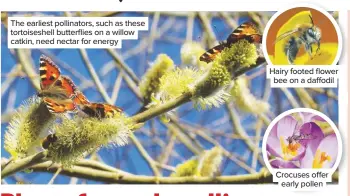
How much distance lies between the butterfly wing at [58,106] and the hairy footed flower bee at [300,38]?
1.95 ft

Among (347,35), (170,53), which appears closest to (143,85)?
(170,53)

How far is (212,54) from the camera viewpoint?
2.14m

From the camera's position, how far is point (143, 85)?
7.09ft

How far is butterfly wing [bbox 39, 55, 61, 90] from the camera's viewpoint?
211 centimetres

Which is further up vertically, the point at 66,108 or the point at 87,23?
the point at 87,23

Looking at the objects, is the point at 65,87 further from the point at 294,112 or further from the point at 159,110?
the point at 294,112

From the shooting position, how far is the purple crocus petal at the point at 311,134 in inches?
85.1

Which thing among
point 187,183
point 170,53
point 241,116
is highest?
point 170,53

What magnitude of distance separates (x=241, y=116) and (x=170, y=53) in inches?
10.5

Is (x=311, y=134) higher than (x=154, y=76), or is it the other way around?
(x=154, y=76)
